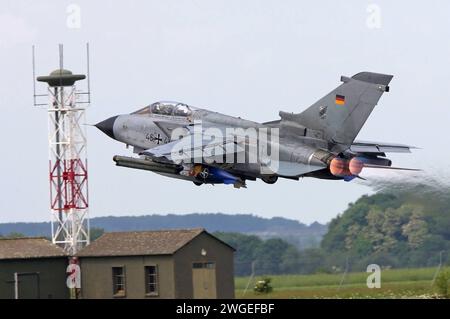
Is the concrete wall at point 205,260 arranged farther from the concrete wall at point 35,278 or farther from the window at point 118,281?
the concrete wall at point 35,278

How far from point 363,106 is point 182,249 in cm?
1061

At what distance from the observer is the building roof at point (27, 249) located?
50.9 metres

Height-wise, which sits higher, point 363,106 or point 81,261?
point 363,106

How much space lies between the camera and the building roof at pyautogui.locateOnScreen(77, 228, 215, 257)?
161 ft

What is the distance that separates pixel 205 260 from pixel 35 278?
539 cm

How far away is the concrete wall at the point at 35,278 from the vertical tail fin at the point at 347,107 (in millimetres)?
12800

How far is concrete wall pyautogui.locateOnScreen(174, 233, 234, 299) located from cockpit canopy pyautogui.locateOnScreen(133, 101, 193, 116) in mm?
6021

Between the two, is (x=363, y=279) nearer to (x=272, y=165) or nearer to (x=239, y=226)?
(x=272, y=165)

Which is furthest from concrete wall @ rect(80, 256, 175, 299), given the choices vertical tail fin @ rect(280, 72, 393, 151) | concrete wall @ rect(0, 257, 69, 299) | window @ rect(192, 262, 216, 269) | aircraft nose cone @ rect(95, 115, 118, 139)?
vertical tail fin @ rect(280, 72, 393, 151)

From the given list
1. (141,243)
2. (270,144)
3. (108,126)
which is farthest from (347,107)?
(141,243)

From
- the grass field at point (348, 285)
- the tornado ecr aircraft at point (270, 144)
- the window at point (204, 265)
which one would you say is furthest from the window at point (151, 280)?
the tornado ecr aircraft at point (270, 144)

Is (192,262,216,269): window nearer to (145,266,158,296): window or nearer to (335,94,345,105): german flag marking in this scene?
(145,266,158,296): window

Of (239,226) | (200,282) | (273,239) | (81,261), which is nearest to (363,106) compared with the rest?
(200,282)

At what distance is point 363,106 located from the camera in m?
40.2
